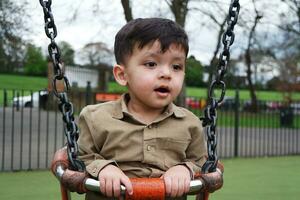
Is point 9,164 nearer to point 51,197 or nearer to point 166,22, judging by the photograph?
point 51,197

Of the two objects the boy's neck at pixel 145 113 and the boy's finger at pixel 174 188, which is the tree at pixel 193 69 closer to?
the boy's neck at pixel 145 113

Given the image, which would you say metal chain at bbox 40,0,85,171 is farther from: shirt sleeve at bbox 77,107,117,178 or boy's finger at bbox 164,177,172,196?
boy's finger at bbox 164,177,172,196

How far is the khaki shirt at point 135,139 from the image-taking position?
5.93 ft

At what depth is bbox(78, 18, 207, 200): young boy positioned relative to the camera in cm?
173

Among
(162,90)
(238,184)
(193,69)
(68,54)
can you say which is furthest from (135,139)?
(68,54)

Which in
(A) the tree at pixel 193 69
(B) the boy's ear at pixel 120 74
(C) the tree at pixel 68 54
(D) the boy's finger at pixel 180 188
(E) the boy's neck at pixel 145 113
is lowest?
(D) the boy's finger at pixel 180 188

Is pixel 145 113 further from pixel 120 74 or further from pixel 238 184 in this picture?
pixel 238 184

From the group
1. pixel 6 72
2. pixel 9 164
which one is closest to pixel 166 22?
pixel 9 164

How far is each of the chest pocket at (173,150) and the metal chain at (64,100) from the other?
1.08ft

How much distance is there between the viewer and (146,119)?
188 cm

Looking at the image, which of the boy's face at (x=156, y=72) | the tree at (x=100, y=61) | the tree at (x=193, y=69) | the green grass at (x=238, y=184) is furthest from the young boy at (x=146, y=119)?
the tree at (x=100, y=61)

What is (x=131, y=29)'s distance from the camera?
1.79 m

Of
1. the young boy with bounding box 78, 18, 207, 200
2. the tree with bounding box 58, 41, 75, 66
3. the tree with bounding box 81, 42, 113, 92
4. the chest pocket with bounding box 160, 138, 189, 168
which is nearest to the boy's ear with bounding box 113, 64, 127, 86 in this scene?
the young boy with bounding box 78, 18, 207, 200

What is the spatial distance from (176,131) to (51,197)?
3.50 metres
